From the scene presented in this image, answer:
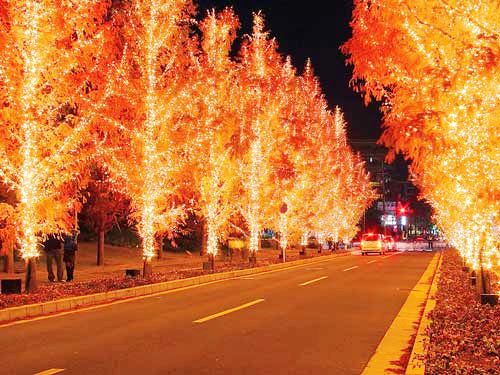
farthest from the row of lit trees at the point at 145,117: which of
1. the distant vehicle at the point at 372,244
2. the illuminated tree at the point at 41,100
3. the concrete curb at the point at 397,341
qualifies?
the distant vehicle at the point at 372,244

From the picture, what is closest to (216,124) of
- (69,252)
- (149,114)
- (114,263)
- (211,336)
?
(149,114)

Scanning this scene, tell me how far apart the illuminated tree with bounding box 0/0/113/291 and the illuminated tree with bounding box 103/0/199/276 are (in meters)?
2.96

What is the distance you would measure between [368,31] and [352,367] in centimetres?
529

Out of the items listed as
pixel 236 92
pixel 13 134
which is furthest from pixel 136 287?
pixel 236 92

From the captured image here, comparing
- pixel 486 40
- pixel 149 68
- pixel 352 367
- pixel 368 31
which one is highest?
pixel 149 68

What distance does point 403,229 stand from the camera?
121m

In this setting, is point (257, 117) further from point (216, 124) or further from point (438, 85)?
point (438, 85)

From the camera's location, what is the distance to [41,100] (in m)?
13.1

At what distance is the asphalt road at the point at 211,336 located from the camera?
22.8 ft

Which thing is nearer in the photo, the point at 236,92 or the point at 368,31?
the point at 368,31

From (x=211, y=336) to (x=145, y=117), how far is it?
35.7ft

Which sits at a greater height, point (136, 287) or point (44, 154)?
point (44, 154)

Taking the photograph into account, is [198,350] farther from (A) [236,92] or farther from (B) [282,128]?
(B) [282,128]

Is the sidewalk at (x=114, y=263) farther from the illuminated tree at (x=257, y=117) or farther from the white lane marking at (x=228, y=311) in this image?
the white lane marking at (x=228, y=311)
